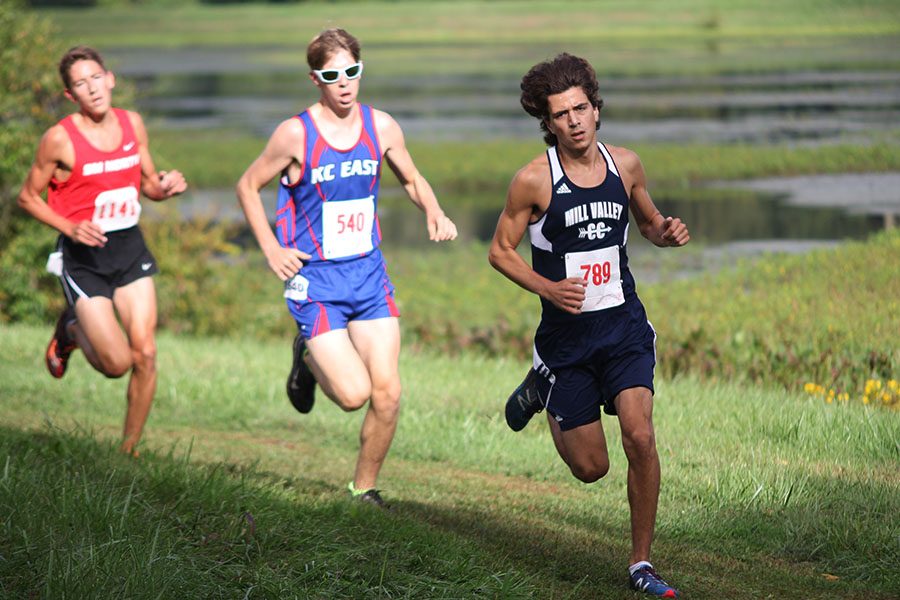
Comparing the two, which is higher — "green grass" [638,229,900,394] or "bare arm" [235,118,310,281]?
"bare arm" [235,118,310,281]

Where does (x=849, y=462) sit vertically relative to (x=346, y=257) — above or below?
below

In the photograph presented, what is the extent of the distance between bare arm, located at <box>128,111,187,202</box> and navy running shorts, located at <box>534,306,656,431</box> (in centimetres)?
306

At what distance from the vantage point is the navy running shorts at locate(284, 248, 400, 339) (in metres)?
7.97

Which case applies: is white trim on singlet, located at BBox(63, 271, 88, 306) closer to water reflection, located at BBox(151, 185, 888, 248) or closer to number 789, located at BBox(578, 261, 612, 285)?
number 789, located at BBox(578, 261, 612, 285)

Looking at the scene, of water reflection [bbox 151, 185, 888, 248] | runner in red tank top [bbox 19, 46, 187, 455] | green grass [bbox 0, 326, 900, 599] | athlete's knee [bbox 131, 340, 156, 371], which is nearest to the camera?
green grass [bbox 0, 326, 900, 599]

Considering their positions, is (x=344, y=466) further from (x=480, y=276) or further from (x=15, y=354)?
(x=480, y=276)

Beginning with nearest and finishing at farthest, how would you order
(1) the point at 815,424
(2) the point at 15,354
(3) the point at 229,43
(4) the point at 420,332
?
(1) the point at 815,424, (2) the point at 15,354, (4) the point at 420,332, (3) the point at 229,43

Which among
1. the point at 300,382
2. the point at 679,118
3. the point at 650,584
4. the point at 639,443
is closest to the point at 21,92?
the point at 300,382

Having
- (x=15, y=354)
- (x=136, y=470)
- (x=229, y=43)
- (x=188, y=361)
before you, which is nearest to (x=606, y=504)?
(x=136, y=470)

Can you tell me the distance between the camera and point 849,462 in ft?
28.8

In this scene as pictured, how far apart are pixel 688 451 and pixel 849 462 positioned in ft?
3.39

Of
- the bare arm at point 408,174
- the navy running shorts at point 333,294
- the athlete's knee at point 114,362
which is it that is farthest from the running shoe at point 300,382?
the bare arm at point 408,174

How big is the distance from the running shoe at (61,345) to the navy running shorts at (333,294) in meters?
2.21

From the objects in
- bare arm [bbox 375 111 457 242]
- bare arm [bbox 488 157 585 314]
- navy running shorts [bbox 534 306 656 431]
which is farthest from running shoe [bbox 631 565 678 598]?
bare arm [bbox 375 111 457 242]
